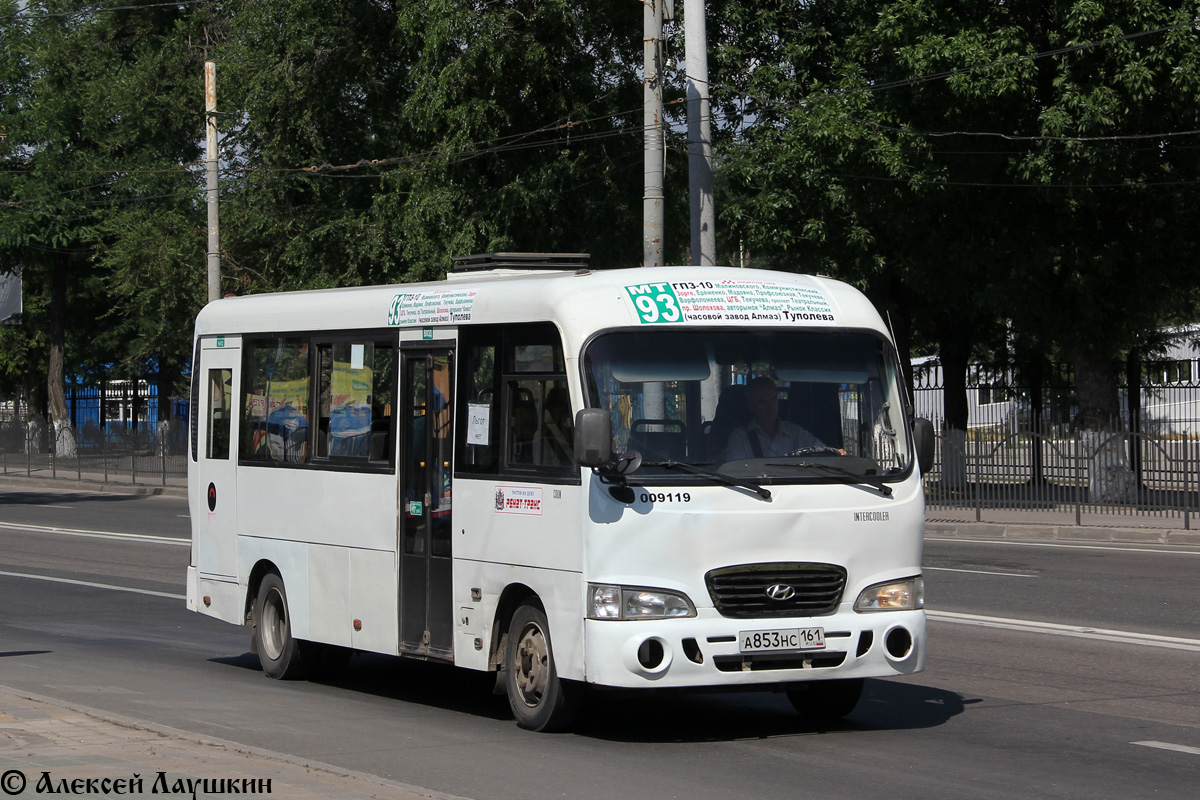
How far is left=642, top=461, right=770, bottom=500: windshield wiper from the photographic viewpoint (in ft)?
26.5

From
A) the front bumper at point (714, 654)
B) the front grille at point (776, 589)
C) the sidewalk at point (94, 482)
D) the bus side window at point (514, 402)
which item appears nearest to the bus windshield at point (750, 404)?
the bus side window at point (514, 402)

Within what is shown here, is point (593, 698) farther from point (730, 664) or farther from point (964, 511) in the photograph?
point (964, 511)

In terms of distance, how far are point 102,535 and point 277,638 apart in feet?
47.0

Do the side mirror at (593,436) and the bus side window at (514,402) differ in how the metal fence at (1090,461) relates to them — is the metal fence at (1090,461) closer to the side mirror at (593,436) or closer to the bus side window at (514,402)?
→ the bus side window at (514,402)

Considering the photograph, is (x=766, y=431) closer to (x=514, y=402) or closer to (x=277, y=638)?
(x=514, y=402)

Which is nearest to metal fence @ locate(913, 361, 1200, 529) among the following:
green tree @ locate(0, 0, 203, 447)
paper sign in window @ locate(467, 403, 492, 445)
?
paper sign in window @ locate(467, 403, 492, 445)

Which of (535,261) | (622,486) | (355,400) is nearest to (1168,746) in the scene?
(622,486)

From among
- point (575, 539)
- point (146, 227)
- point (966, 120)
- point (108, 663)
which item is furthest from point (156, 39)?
point (575, 539)

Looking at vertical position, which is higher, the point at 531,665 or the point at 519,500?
the point at 519,500

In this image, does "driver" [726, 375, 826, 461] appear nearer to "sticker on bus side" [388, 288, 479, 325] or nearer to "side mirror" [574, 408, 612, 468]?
"side mirror" [574, 408, 612, 468]

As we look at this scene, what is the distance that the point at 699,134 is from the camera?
20.5m

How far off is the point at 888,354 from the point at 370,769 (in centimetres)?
377

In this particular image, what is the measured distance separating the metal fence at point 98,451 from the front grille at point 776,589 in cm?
3426

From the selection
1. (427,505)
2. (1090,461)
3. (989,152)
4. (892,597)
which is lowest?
(892,597)
